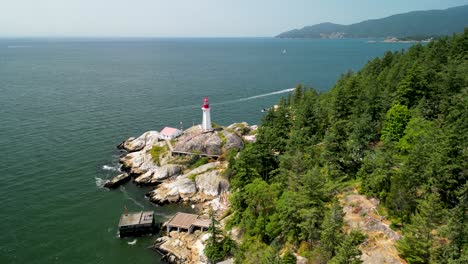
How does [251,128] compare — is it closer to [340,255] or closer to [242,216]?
[242,216]

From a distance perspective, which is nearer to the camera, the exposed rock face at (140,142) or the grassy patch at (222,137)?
the grassy patch at (222,137)

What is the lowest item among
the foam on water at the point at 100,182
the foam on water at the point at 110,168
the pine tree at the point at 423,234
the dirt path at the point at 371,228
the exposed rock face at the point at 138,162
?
the foam on water at the point at 100,182

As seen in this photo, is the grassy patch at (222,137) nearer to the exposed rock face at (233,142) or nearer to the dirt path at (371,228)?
the exposed rock face at (233,142)

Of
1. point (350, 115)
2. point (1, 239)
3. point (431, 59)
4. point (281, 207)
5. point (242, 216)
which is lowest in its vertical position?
point (1, 239)

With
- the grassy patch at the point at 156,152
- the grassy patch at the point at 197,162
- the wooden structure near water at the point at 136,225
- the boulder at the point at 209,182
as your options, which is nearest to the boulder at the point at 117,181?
the grassy patch at the point at 156,152

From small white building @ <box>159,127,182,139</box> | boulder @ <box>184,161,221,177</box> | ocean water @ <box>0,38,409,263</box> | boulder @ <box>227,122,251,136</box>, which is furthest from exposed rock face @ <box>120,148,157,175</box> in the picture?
boulder @ <box>227,122,251,136</box>

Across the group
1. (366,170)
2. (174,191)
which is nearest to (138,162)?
(174,191)

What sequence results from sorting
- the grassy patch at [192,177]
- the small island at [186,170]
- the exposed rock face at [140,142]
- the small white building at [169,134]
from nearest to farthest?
the small island at [186,170] → the grassy patch at [192,177] → the small white building at [169,134] → the exposed rock face at [140,142]

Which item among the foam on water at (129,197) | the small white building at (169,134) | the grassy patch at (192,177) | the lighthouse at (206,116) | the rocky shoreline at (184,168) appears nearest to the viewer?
the rocky shoreline at (184,168)

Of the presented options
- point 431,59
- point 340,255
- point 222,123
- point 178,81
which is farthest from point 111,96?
point 340,255
